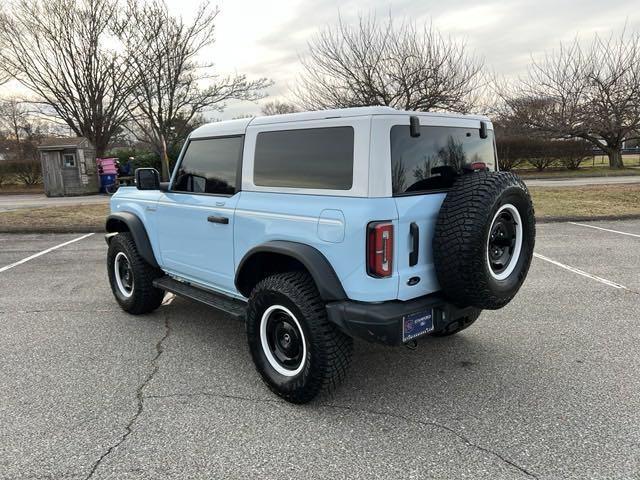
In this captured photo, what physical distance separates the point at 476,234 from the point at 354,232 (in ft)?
2.32

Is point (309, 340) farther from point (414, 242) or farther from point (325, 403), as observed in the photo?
point (414, 242)

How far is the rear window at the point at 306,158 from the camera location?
2.85 meters

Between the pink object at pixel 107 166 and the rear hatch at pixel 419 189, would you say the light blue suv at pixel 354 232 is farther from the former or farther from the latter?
the pink object at pixel 107 166

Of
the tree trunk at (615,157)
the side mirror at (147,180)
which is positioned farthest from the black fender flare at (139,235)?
the tree trunk at (615,157)

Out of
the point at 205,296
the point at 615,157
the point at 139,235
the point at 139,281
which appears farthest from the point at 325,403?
the point at 615,157

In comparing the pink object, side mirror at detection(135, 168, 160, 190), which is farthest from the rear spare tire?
the pink object

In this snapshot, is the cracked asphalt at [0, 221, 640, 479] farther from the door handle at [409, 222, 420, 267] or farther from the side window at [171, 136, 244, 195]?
the side window at [171, 136, 244, 195]

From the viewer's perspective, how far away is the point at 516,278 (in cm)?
314

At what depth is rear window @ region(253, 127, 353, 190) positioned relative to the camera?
285cm

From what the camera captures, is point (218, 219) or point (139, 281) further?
point (139, 281)

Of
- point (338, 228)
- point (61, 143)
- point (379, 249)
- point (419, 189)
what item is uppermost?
point (61, 143)

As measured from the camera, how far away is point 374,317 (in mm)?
2662

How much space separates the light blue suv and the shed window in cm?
1853

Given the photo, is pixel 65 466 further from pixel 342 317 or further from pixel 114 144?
pixel 114 144
